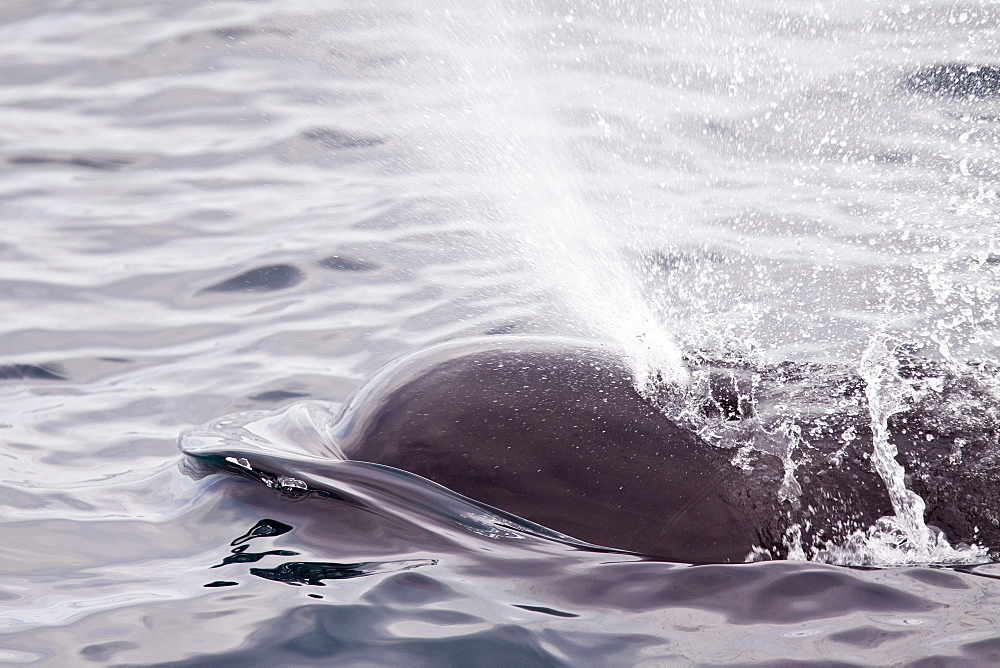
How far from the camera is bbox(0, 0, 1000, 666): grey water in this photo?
9.09ft

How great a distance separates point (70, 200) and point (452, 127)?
2960 mm

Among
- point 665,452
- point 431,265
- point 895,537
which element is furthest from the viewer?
point 431,265

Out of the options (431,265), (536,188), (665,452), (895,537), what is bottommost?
(895,537)

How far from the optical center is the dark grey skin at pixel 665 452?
10.1ft

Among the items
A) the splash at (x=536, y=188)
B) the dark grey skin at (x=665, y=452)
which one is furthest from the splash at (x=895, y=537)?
the splash at (x=536, y=188)

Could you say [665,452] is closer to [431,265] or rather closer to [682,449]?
[682,449]

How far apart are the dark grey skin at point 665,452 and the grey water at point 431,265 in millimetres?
119

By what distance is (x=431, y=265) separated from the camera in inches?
254

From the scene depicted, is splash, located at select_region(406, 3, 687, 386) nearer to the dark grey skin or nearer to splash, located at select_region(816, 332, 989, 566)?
the dark grey skin

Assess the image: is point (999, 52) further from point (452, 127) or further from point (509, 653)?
point (509, 653)

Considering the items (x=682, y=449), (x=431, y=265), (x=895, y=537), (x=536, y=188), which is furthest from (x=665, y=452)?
(x=536, y=188)

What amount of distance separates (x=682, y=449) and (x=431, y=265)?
3.46 m

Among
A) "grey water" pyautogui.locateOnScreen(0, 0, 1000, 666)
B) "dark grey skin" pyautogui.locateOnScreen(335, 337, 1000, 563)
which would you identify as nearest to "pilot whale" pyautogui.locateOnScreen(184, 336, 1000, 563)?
"dark grey skin" pyautogui.locateOnScreen(335, 337, 1000, 563)

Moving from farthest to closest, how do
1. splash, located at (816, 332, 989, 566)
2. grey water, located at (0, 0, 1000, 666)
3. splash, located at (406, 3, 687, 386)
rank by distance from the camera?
splash, located at (406, 3, 687, 386) < splash, located at (816, 332, 989, 566) < grey water, located at (0, 0, 1000, 666)
